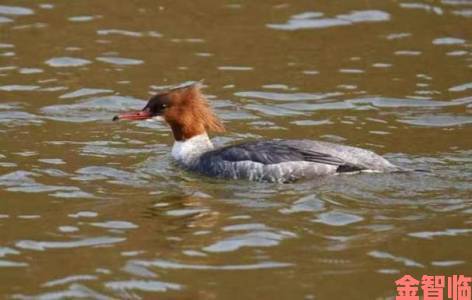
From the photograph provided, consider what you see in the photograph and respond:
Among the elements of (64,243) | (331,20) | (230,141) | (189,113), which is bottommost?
(230,141)

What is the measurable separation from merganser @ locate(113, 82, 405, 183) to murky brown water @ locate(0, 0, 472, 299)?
0.20 meters

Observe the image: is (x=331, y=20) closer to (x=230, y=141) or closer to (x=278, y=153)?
(x=230, y=141)

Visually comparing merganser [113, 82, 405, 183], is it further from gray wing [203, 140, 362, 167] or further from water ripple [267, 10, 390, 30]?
water ripple [267, 10, 390, 30]

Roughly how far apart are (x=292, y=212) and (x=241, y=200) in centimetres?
67

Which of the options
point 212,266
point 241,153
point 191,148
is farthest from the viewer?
point 191,148

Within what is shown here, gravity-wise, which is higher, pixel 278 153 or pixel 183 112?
pixel 183 112

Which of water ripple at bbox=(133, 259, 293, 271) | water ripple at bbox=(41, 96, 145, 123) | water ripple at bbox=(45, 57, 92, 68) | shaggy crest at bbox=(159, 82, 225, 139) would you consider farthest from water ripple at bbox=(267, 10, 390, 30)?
water ripple at bbox=(133, 259, 293, 271)

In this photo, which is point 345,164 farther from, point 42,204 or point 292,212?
point 42,204

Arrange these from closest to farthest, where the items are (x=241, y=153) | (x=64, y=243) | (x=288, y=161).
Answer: (x=64, y=243) < (x=288, y=161) < (x=241, y=153)

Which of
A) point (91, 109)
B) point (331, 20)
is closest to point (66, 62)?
point (91, 109)

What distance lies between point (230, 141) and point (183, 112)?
0.93 m

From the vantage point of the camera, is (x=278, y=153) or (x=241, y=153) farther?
(x=241, y=153)

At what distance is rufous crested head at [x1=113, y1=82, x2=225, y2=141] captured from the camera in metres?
12.9

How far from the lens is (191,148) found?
12969 millimetres
